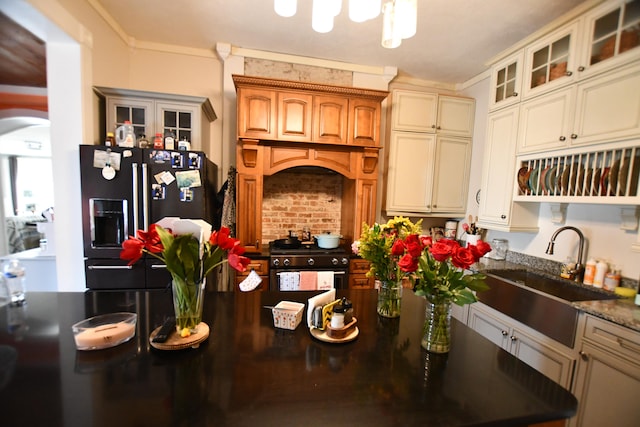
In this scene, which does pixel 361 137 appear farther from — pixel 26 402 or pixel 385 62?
pixel 26 402

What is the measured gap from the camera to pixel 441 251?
898 mm

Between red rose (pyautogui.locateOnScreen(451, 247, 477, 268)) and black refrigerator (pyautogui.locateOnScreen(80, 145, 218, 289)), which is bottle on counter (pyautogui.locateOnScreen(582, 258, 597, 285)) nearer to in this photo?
red rose (pyautogui.locateOnScreen(451, 247, 477, 268))

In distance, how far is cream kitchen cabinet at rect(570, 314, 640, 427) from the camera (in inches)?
51.7

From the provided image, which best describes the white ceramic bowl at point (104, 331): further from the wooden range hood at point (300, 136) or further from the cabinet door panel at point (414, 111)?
the cabinet door panel at point (414, 111)

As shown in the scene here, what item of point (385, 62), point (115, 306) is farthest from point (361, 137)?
point (115, 306)

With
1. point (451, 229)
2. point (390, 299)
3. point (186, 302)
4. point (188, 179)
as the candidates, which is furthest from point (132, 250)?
point (451, 229)

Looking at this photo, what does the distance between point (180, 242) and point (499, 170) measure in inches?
104

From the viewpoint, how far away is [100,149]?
6.69 feet

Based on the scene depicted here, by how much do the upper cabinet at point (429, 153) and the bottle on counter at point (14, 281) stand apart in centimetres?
289

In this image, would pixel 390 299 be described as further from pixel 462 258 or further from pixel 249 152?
pixel 249 152

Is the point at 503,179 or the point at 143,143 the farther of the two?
the point at 503,179

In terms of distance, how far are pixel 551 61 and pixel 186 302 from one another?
289 cm

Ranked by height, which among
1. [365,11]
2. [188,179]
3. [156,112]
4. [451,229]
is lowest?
[451,229]

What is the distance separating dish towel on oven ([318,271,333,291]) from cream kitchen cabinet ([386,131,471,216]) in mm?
1061
